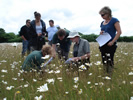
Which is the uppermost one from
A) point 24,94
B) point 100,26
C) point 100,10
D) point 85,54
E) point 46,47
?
point 100,10

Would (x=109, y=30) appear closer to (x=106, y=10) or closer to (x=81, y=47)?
(x=106, y=10)

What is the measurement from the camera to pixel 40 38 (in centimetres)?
585

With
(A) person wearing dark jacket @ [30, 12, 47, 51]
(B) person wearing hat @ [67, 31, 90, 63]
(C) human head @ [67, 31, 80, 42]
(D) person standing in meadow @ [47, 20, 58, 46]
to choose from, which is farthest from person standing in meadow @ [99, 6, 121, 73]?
(D) person standing in meadow @ [47, 20, 58, 46]

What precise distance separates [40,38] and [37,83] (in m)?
2.82

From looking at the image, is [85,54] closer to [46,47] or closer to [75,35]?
[75,35]

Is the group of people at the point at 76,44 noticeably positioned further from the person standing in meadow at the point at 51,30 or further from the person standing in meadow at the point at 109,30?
the person standing in meadow at the point at 51,30

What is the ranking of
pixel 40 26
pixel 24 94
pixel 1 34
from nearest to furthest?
pixel 24 94, pixel 40 26, pixel 1 34

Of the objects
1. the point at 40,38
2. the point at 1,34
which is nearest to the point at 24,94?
the point at 40,38

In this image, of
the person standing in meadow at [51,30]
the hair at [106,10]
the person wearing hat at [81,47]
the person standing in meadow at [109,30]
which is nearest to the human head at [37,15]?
the person wearing hat at [81,47]

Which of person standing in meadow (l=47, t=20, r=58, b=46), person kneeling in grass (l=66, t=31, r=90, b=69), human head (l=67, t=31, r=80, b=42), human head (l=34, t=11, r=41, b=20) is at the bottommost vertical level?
person kneeling in grass (l=66, t=31, r=90, b=69)

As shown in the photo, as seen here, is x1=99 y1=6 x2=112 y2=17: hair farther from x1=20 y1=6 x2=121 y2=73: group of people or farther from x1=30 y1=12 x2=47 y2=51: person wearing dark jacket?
x1=30 y1=12 x2=47 y2=51: person wearing dark jacket

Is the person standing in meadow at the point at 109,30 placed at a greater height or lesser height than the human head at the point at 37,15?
lesser

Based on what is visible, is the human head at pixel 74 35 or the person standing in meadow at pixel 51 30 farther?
the person standing in meadow at pixel 51 30

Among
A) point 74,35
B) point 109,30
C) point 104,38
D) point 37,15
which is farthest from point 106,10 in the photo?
point 37,15
